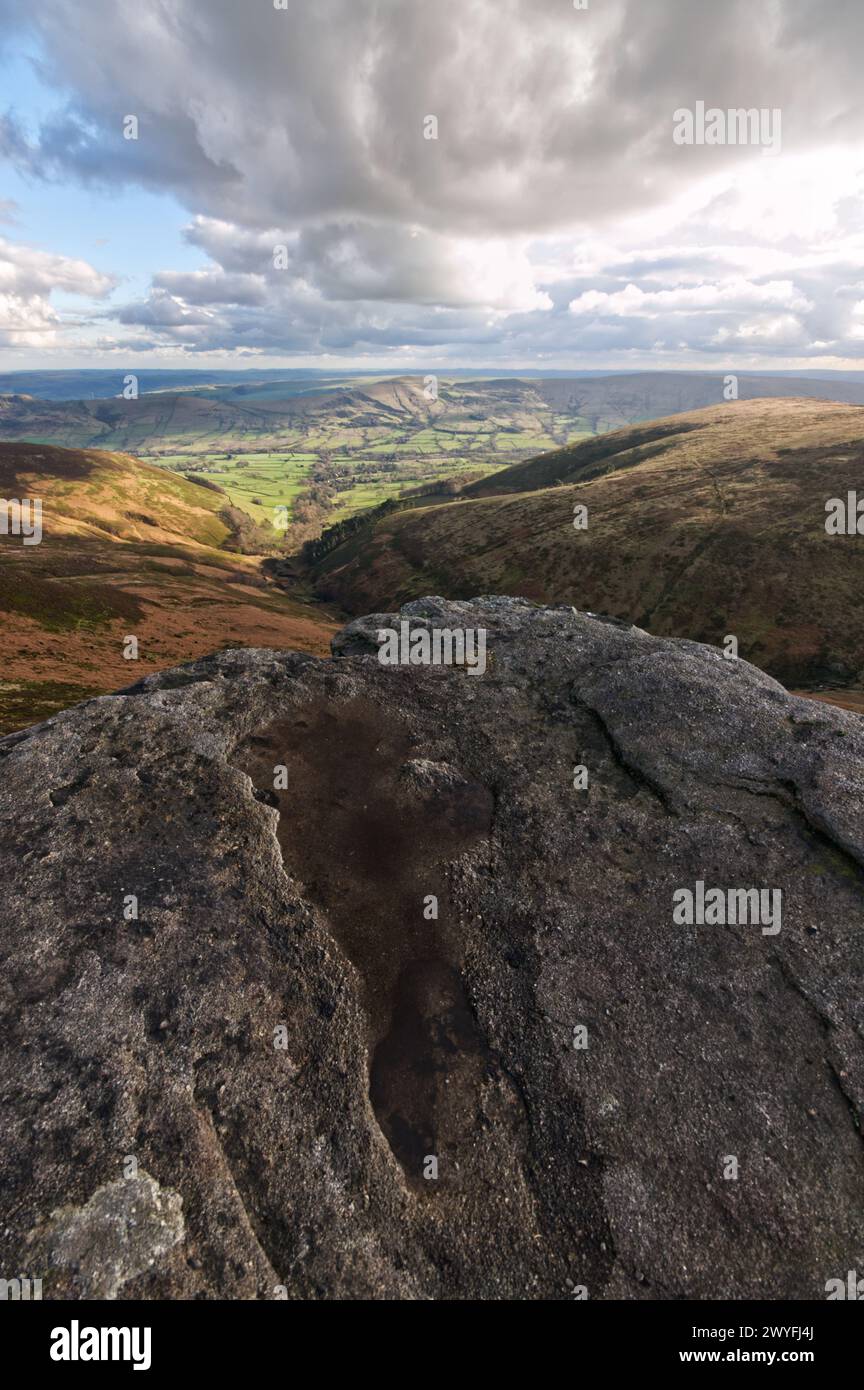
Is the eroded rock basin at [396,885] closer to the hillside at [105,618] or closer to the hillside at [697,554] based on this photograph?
the hillside at [105,618]

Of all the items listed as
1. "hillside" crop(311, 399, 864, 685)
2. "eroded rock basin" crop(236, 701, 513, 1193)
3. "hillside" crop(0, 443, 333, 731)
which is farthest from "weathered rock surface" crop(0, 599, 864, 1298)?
"hillside" crop(311, 399, 864, 685)

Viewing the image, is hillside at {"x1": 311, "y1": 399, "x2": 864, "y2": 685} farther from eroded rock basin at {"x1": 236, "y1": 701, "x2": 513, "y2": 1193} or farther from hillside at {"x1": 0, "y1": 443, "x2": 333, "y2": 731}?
eroded rock basin at {"x1": 236, "y1": 701, "x2": 513, "y2": 1193}

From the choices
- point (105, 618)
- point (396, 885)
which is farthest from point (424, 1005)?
point (105, 618)

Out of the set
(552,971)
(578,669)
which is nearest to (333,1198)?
(552,971)

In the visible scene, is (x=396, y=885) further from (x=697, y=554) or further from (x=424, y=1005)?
(x=697, y=554)

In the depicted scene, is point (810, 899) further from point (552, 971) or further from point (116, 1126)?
point (116, 1126)
